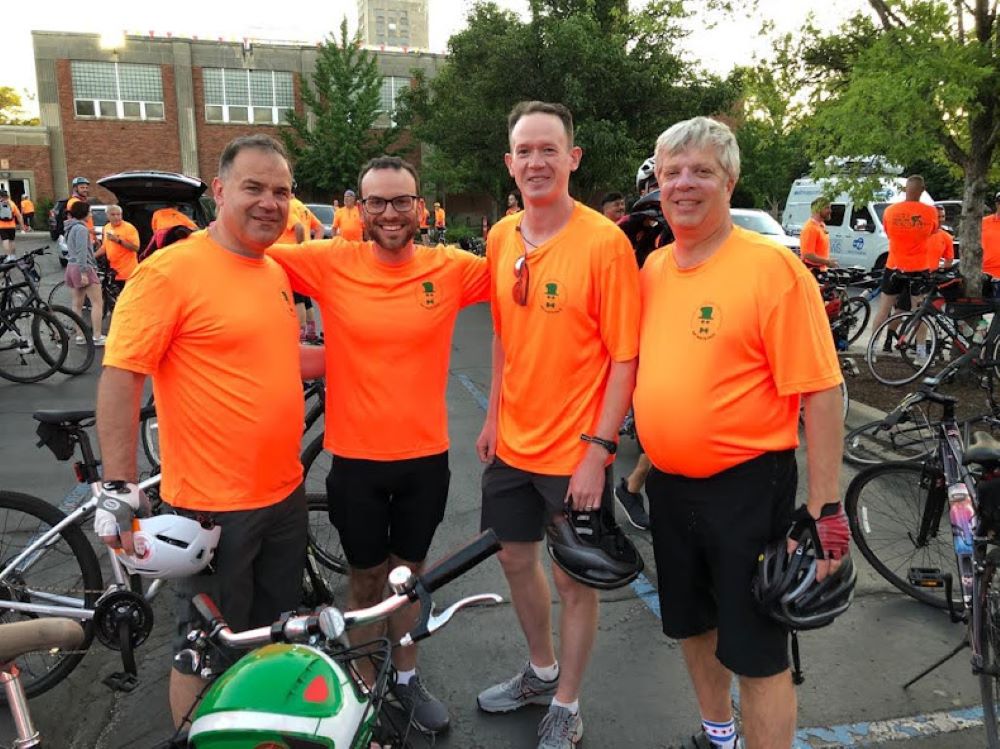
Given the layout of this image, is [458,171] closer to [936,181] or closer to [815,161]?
[936,181]

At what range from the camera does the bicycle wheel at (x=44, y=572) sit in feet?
10.2

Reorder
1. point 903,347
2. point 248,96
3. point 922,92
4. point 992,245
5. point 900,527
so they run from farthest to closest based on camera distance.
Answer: point 248,96, point 992,245, point 903,347, point 922,92, point 900,527

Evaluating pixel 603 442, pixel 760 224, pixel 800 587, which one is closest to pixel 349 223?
pixel 760 224

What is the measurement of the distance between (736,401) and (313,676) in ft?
4.87

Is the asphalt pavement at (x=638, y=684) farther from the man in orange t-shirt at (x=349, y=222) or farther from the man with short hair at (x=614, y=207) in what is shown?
the man in orange t-shirt at (x=349, y=222)

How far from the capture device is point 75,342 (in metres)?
9.48

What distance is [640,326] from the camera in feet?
8.13

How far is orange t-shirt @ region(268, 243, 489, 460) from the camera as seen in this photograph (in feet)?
8.90

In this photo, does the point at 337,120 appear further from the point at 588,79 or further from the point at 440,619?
the point at 440,619

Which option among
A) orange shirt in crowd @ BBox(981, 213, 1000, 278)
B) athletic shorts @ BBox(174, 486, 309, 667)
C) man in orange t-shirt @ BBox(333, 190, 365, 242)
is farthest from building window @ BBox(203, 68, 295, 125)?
athletic shorts @ BBox(174, 486, 309, 667)

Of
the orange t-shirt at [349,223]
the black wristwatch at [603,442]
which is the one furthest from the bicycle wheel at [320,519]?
the orange t-shirt at [349,223]

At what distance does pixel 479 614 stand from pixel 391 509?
1185mm

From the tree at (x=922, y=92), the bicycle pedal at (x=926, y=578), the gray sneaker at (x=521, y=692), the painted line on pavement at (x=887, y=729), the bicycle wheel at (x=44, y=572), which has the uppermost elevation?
the tree at (x=922, y=92)

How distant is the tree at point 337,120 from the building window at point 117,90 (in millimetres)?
6527
